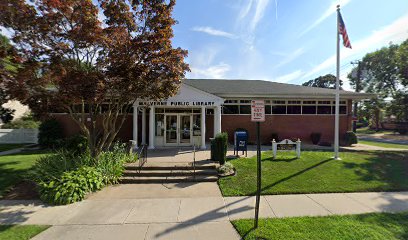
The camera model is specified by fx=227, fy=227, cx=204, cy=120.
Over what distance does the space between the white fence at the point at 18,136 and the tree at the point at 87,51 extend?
1372 centimetres

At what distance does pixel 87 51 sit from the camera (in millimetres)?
8914

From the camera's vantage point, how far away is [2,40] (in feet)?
27.1

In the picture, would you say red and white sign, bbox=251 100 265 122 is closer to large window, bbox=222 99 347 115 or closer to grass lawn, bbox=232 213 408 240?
grass lawn, bbox=232 213 408 240

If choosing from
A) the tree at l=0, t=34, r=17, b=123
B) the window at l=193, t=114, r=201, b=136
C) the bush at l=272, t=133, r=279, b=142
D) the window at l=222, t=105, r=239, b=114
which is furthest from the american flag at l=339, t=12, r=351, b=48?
the tree at l=0, t=34, r=17, b=123

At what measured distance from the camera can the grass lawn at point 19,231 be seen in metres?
4.68

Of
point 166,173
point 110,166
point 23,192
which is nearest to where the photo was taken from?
point 23,192

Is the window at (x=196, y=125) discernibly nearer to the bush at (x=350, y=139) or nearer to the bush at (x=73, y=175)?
the bush at (x=73, y=175)

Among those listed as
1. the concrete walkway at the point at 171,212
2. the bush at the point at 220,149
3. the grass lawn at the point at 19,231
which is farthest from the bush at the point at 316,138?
the grass lawn at the point at 19,231

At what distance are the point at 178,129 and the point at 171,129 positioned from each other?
1.65 feet

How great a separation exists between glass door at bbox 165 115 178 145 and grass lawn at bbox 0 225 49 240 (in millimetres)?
11049

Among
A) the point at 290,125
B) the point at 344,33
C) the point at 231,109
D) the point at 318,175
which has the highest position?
the point at 344,33

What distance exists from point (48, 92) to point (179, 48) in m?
5.27

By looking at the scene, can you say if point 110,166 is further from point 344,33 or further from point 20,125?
point 20,125

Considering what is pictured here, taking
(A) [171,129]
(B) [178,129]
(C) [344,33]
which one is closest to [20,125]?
(A) [171,129]
